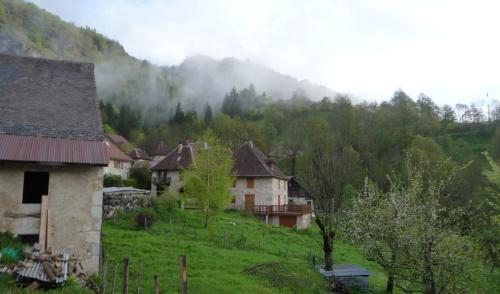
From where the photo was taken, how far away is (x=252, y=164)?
44344 millimetres

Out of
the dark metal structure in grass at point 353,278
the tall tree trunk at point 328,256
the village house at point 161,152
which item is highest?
the village house at point 161,152

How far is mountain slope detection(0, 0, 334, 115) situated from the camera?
130 meters

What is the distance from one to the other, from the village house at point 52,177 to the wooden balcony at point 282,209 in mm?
27005

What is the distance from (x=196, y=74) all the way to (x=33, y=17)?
7010 cm

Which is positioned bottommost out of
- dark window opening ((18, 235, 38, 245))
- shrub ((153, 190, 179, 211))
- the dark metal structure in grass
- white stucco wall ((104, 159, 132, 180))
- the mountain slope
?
the dark metal structure in grass

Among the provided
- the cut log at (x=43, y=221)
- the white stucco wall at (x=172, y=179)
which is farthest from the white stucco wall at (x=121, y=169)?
the cut log at (x=43, y=221)

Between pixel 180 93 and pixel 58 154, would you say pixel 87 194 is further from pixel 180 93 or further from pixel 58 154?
pixel 180 93

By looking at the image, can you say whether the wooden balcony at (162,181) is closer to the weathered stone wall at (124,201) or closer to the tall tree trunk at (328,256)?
the weathered stone wall at (124,201)

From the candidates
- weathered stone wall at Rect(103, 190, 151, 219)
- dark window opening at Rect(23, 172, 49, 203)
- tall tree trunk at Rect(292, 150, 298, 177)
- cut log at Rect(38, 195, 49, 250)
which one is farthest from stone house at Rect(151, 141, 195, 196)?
cut log at Rect(38, 195, 49, 250)

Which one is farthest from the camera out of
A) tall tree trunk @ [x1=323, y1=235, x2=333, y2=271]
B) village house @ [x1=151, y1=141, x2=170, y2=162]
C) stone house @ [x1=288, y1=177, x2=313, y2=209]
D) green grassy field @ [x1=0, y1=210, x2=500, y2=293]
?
village house @ [x1=151, y1=141, x2=170, y2=162]

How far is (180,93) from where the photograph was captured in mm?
163625

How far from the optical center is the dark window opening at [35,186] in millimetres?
13750

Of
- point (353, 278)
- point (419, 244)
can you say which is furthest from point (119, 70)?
point (419, 244)

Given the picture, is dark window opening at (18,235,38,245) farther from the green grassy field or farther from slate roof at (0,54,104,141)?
slate roof at (0,54,104,141)
